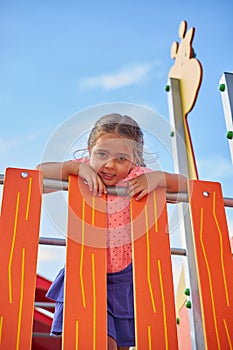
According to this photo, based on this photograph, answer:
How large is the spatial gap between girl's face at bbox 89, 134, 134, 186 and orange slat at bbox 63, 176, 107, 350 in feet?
0.43

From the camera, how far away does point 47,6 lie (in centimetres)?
376

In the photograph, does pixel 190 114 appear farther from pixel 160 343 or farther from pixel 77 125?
pixel 160 343

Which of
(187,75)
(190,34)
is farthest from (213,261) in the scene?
(190,34)

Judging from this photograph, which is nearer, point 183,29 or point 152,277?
point 152,277

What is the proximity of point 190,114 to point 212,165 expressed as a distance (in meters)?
0.46

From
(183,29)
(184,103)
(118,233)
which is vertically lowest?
(118,233)

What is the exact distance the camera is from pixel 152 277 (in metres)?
1.23

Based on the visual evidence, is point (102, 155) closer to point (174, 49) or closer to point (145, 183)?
point (145, 183)

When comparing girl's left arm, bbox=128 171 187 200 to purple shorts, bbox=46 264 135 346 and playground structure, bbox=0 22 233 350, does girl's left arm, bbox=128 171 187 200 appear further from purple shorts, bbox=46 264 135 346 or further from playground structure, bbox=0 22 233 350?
purple shorts, bbox=46 264 135 346

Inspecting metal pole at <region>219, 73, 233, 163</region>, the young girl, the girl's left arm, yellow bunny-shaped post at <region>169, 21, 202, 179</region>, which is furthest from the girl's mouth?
yellow bunny-shaped post at <region>169, 21, 202, 179</region>

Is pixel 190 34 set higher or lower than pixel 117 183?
higher

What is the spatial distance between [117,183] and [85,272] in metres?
0.35

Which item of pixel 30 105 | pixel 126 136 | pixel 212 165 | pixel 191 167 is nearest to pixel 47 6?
pixel 30 105

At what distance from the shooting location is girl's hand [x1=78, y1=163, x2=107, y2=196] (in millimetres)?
1322
